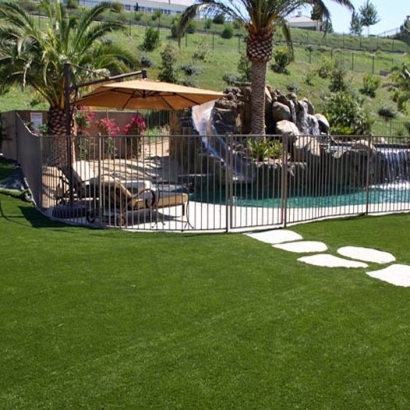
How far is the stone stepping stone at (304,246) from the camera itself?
311 inches

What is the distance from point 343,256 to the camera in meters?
7.52

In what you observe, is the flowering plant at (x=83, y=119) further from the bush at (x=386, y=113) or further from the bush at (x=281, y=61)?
the bush at (x=386, y=113)

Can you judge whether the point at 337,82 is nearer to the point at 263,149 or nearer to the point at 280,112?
the point at 280,112

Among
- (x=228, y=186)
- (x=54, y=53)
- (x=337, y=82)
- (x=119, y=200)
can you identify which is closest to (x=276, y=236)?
(x=228, y=186)

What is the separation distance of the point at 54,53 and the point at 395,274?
508 inches

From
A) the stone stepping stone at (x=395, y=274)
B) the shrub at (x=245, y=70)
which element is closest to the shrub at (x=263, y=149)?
the stone stepping stone at (x=395, y=274)

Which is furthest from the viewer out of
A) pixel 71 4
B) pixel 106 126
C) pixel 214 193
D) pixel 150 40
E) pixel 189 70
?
pixel 71 4

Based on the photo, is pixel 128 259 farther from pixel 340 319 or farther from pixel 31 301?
pixel 340 319

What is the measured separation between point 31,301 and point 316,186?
6884mm

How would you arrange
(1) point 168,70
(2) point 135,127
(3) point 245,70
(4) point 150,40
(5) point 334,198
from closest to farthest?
(5) point 334,198 < (2) point 135,127 < (1) point 168,70 < (3) point 245,70 < (4) point 150,40

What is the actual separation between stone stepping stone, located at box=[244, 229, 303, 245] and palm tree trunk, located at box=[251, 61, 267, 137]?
32.5 feet

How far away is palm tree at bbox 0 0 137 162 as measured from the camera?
53.5 feet

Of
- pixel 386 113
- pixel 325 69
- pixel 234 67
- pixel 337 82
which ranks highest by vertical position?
pixel 325 69

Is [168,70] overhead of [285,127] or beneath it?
overhead
